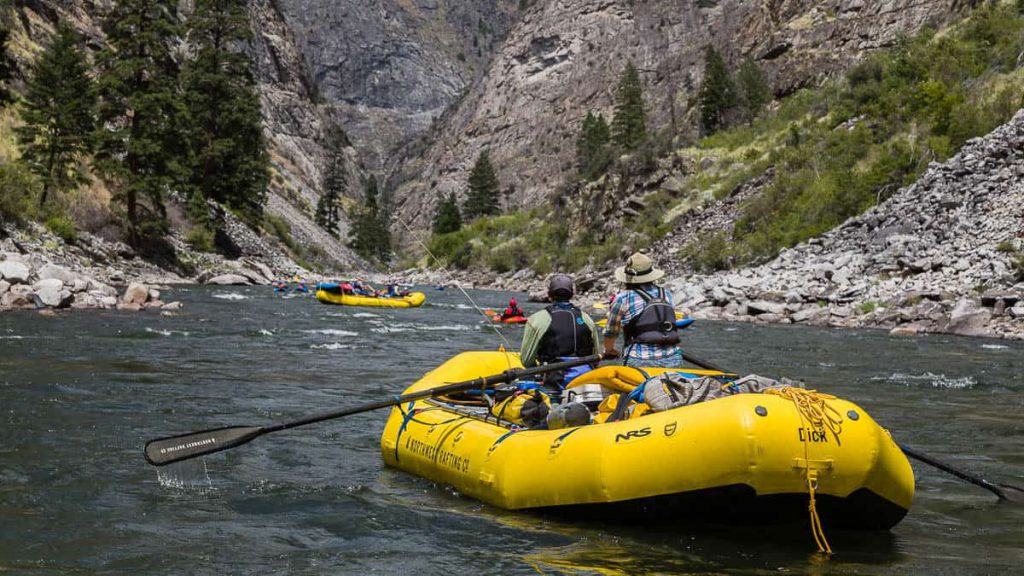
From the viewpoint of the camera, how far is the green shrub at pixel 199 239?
35375 millimetres

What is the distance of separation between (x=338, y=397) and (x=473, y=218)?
2617 inches

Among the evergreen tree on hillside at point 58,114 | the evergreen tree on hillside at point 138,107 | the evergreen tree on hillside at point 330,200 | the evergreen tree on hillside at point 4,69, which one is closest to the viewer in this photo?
the evergreen tree on hillside at point 4,69

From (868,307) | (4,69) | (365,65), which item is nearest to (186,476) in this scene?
(868,307)

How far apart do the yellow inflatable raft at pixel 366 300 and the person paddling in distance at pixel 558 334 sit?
19.8m

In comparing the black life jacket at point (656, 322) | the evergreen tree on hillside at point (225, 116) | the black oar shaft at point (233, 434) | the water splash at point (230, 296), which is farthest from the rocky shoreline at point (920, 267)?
the evergreen tree on hillside at point (225, 116)

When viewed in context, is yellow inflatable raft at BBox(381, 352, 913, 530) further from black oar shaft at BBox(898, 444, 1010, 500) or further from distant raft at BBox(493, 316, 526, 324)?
distant raft at BBox(493, 316, 526, 324)

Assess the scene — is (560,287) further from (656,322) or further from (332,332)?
(332,332)

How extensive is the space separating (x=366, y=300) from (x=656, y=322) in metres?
20.8

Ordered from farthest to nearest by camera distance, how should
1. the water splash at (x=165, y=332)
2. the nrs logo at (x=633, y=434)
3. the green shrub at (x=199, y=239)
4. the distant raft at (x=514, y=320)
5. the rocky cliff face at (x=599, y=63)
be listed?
the rocky cliff face at (x=599, y=63) → the green shrub at (x=199, y=239) → the distant raft at (x=514, y=320) → the water splash at (x=165, y=332) → the nrs logo at (x=633, y=434)

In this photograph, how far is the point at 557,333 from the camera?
20.9 feet

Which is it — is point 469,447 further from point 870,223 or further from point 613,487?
point 870,223

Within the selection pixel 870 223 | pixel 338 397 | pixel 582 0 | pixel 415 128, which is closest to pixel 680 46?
pixel 582 0

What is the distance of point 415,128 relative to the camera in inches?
5935

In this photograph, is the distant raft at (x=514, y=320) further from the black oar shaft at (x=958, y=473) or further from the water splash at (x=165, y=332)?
the black oar shaft at (x=958, y=473)
